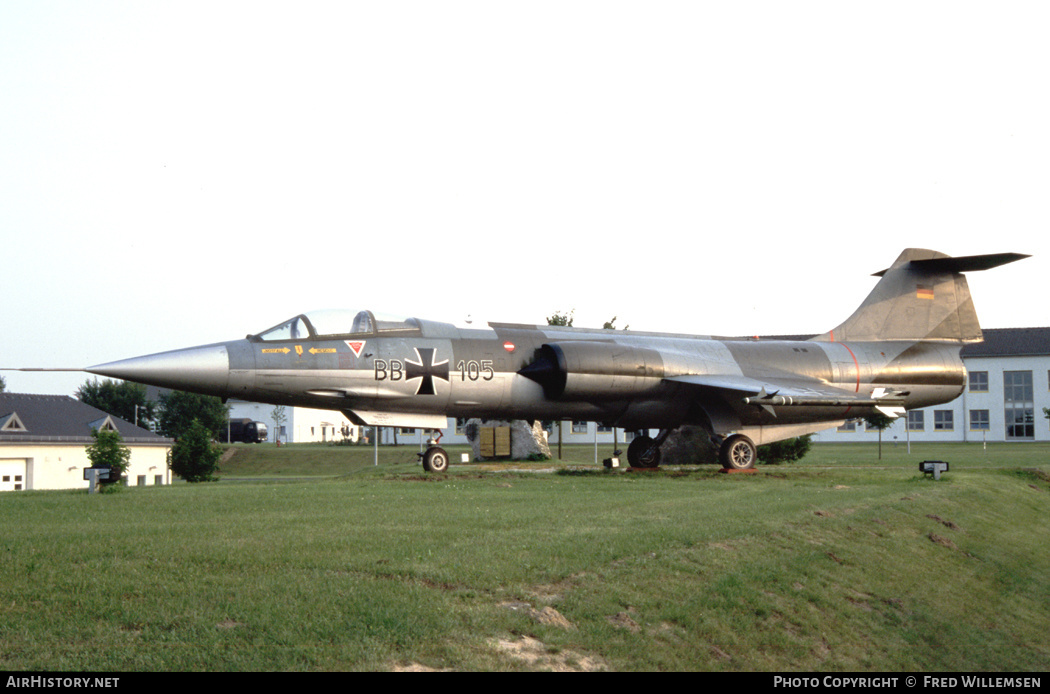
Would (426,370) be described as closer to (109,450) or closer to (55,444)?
(109,450)

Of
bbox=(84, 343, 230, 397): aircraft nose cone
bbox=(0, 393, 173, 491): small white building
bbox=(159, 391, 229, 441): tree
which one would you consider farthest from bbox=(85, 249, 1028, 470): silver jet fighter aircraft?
bbox=(159, 391, 229, 441): tree

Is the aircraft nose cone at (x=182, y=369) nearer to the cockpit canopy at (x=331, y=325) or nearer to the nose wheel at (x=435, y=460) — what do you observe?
the cockpit canopy at (x=331, y=325)

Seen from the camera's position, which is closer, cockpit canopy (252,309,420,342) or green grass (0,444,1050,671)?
green grass (0,444,1050,671)

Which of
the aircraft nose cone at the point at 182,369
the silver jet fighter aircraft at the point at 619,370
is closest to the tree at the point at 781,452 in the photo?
the silver jet fighter aircraft at the point at 619,370

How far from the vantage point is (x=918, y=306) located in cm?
2581

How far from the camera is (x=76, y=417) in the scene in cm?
5256

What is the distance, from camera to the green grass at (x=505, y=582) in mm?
5953

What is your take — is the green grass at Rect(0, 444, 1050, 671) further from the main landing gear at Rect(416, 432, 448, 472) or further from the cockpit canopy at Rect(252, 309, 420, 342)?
the main landing gear at Rect(416, 432, 448, 472)

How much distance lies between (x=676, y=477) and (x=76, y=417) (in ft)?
148

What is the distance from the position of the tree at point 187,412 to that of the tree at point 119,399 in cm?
321

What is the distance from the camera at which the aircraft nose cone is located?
15992 millimetres

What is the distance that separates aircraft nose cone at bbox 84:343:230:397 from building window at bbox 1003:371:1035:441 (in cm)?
7393
